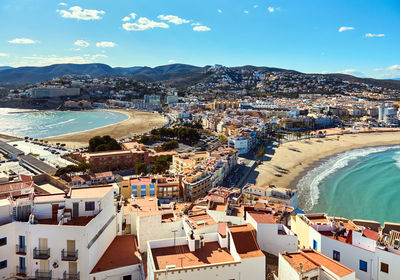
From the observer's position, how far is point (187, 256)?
6680mm

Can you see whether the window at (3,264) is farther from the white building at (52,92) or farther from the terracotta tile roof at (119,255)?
the white building at (52,92)

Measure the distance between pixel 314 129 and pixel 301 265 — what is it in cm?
5184

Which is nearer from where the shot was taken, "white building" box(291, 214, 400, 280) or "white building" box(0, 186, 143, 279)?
"white building" box(0, 186, 143, 279)

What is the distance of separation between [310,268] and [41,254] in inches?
231

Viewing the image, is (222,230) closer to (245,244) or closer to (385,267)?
(245,244)

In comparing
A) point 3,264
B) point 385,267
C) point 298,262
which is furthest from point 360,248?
point 3,264

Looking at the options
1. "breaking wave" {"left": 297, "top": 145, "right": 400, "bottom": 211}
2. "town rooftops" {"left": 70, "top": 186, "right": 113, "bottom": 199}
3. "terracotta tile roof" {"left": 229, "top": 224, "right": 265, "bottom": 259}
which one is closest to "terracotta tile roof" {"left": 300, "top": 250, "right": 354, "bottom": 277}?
"terracotta tile roof" {"left": 229, "top": 224, "right": 265, "bottom": 259}

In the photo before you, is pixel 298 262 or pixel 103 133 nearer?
pixel 298 262

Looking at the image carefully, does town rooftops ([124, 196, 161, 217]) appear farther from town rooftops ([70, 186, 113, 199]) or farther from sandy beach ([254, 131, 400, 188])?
sandy beach ([254, 131, 400, 188])

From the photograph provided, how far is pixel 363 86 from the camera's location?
13162 centimetres

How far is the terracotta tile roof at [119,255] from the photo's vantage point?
23.3 feet

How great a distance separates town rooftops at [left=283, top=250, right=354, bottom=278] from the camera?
6.28 m

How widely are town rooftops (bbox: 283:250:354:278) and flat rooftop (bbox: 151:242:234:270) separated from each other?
1397 millimetres

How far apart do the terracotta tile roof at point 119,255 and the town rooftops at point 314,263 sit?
3688 mm
